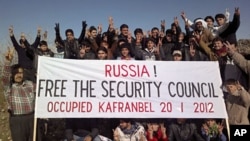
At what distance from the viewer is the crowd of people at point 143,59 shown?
665 centimetres

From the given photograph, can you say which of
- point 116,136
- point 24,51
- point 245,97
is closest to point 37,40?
point 24,51

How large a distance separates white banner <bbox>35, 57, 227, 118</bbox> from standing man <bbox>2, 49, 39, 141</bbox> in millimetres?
180

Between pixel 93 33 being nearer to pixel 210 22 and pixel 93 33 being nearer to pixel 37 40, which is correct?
pixel 37 40

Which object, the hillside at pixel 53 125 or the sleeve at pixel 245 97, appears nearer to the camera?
the sleeve at pixel 245 97

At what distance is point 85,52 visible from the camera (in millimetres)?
7715

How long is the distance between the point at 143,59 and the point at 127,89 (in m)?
0.99

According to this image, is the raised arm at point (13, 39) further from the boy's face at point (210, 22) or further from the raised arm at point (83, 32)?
the boy's face at point (210, 22)

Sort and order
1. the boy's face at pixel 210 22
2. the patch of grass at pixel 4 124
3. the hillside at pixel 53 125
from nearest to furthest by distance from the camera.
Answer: the hillside at pixel 53 125
the boy's face at pixel 210 22
the patch of grass at pixel 4 124

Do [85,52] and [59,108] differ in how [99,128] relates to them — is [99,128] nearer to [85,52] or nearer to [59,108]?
[59,108]

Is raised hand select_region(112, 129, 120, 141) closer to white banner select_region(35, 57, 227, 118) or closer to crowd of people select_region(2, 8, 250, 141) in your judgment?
crowd of people select_region(2, 8, 250, 141)

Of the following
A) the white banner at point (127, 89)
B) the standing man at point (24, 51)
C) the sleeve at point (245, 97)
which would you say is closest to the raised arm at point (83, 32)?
the standing man at point (24, 51)

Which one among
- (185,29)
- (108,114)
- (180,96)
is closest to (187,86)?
(180,96)

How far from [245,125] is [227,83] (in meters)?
0.90

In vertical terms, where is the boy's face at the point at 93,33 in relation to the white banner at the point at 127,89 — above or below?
above
